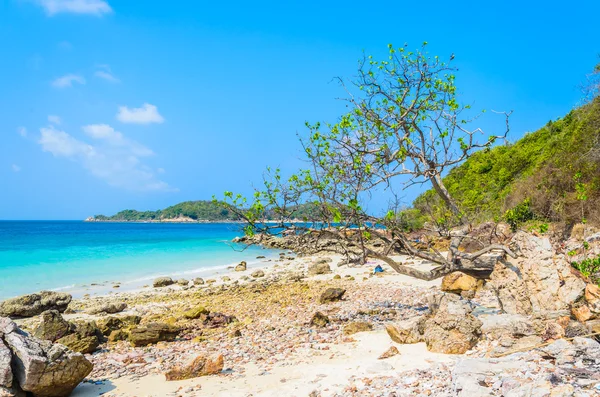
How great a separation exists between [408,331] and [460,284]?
209 inches

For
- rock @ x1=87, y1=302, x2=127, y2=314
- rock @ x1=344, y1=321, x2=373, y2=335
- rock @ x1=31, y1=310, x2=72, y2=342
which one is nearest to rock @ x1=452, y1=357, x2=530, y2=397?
rock @ x1=344, y1=321, x2=373, y2=335

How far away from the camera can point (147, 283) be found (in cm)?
2188

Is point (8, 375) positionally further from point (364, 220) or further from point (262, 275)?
point (262, 275)

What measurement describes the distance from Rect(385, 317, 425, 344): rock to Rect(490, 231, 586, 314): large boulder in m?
2.09

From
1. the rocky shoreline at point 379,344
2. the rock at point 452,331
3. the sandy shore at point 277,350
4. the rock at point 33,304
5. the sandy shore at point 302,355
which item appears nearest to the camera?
the rocky shoreline at point 379,344

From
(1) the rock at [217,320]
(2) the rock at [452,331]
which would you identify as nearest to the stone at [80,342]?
(1) the rock at [217,320]

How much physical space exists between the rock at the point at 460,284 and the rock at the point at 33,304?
12.7m

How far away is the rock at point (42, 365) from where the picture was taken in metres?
6.19

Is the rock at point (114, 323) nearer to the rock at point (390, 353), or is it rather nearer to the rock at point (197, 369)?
the rock at point (197, 369)

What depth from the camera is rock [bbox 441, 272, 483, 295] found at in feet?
40.2

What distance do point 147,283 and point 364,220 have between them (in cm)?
1577

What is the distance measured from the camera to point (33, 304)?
1455cm

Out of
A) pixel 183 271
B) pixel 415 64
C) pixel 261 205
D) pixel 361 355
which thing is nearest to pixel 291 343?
pixel 361 355

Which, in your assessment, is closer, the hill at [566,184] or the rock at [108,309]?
the rock at [108,309]
